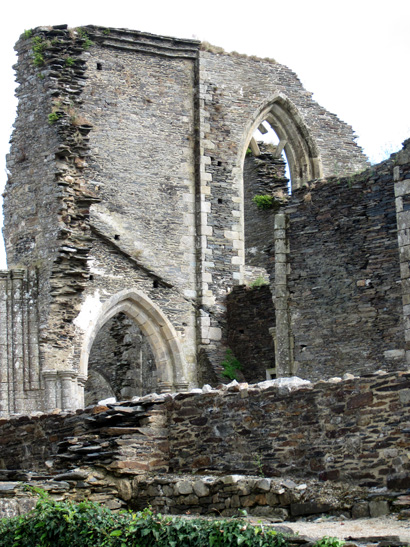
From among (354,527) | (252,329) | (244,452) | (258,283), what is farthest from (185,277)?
(354,527)

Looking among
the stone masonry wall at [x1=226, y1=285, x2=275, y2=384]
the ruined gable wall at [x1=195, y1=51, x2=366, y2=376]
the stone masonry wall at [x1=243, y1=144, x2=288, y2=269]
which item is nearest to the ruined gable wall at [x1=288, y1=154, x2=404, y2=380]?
the stone masonry wall at [x1=226, y1=285, x2=275, y2=384]

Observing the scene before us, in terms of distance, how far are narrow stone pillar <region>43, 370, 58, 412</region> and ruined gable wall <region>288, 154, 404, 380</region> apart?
14.3ft

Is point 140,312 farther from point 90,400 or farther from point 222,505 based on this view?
point 222,505

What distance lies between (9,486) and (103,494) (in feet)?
3.22

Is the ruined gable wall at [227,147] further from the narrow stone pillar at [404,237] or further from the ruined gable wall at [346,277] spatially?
the narrow stone pillar at [404,237]

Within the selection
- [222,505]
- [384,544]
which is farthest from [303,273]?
[384,544]

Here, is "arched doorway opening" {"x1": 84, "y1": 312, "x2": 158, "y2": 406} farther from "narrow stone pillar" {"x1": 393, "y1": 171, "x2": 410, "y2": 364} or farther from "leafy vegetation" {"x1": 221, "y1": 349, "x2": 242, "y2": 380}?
"narrow stone pillar" {"x1": 393, "y1": 171, "x2": 410, "y2": 364}

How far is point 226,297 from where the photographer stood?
2359cm

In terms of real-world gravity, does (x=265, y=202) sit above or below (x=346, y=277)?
above

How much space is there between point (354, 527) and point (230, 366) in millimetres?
12838

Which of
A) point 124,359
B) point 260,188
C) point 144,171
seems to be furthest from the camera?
point 260,188

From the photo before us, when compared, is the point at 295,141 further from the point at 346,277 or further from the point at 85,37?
the point at 346,277

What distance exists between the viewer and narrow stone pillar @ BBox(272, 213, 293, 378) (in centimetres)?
1895

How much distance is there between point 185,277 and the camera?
76.4ft
